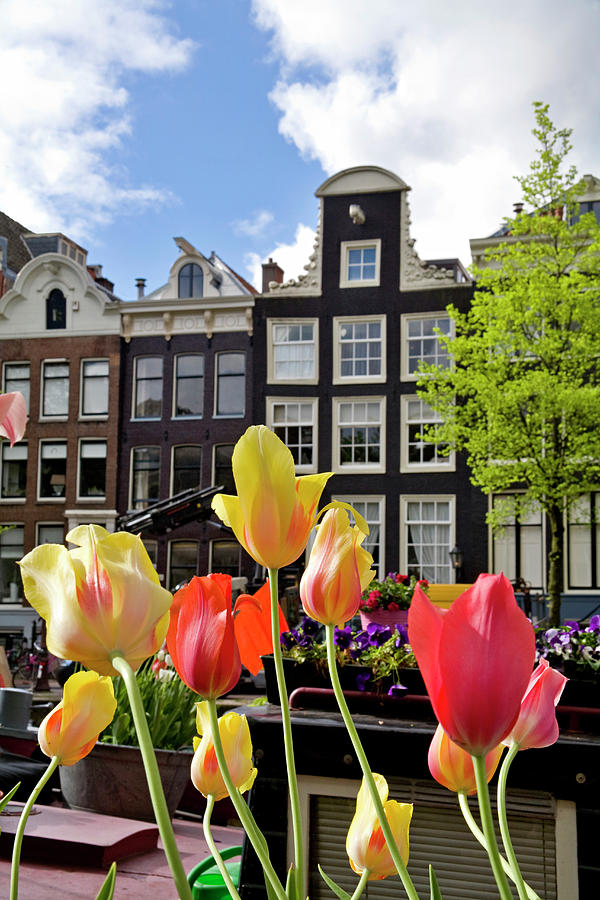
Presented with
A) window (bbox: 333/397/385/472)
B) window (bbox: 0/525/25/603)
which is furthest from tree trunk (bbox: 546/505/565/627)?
window (bbox: 0/525/25/603)

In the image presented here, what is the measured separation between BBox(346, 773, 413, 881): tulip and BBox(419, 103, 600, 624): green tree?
576 inches

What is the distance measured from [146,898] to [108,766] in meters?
1.48

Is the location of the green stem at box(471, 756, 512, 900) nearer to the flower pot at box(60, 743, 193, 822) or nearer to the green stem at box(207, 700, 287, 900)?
the green stem at box(207, 700, 287, 900)

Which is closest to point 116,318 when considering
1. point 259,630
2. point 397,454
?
point 397,454

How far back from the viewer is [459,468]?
19.0 meters

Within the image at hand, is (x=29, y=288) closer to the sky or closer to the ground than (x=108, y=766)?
closer to the sky

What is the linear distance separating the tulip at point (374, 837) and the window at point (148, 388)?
823 inches

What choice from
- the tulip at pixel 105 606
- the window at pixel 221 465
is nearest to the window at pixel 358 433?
the window at pixel 221 465

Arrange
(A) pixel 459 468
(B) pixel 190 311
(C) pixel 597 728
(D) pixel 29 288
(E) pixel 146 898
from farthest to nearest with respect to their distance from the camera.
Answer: (D) pixel 29 288 → (B) pixel 190 311 → (A) pixel 459 468 → (E) pixel 146 898 → (C) pixel 597 728

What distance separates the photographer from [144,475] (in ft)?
69.4

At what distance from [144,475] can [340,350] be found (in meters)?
5.38

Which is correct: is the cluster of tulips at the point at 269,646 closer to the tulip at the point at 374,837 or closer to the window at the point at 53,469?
the tulip at the point at 374,837

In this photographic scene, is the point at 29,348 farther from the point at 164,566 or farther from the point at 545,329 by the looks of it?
the point at 545,329

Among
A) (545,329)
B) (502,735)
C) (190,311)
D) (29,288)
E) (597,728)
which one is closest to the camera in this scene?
(502,735)
